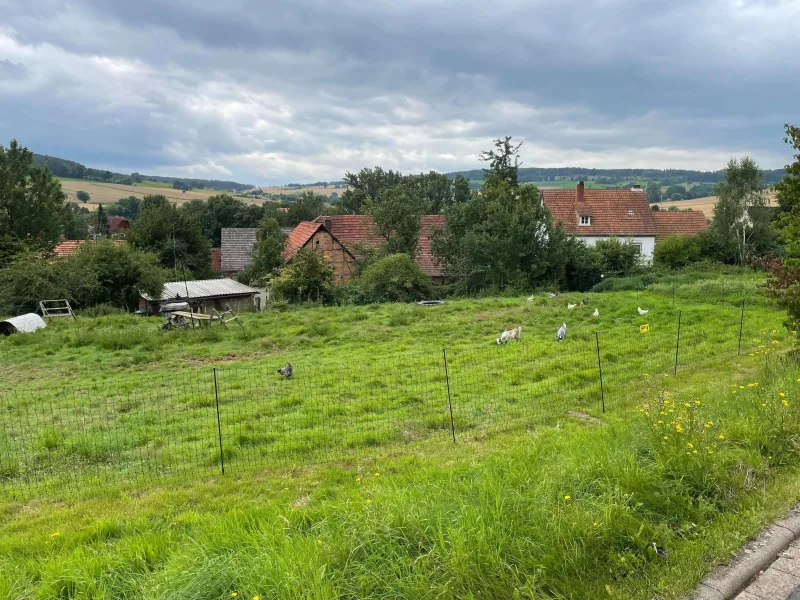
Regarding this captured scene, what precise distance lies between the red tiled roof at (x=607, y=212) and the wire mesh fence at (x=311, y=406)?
87.8 ft

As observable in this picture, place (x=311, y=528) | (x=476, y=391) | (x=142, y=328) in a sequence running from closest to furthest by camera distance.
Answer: (x=311, y=528) < (x=476, y=391) < (x=142, y=328)

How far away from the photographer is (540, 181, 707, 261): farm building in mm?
38344

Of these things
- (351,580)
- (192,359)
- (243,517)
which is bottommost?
(192,359)

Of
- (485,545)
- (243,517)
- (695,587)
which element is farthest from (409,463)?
(695,587)

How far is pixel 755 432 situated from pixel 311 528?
4.42 meters

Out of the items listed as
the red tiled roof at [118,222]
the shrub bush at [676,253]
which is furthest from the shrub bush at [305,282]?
the red tiled roof at [118,222]

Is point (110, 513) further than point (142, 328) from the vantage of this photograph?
No

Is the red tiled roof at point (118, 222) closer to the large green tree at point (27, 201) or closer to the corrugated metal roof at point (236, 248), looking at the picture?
the corrugated metal roof at point (236, 248)

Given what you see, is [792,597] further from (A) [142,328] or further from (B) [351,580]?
(A) [142,328]

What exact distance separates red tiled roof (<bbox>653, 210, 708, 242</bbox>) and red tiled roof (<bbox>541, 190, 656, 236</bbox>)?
1183 mm

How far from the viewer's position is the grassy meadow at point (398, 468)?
11.0ft

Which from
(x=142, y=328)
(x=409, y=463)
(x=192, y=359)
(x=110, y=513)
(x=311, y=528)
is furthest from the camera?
(x=142, y=328)

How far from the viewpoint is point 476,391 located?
9.64m

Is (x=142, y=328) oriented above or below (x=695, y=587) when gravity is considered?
below
